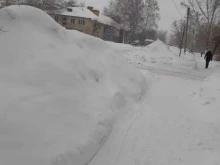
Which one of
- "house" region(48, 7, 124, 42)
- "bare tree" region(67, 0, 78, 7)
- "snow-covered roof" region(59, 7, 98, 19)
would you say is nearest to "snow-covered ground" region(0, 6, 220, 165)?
"house" region(48, 7, 124, 42)

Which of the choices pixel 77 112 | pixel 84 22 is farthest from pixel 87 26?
pixel 77 112

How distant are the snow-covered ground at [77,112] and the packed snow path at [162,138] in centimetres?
2

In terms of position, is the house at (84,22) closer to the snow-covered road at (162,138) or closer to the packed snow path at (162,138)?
the snow-covered road at (162,138)

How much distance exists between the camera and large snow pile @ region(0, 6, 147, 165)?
409 centimetres

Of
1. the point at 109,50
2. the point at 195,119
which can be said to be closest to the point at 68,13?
the point at 109,50

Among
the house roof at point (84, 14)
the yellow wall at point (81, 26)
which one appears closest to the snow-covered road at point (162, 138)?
the yellow wall at point (81, 26)

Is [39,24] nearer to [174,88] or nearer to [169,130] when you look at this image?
[169,130]

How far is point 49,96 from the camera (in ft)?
16.8

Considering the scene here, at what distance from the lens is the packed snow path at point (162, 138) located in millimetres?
5102

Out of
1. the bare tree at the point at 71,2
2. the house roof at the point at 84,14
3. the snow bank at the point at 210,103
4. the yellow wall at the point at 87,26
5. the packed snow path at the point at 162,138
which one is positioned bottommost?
the packed snow path at the point at 162,138

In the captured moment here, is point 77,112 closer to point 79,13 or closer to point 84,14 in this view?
point 84,14

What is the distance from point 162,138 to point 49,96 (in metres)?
2.72

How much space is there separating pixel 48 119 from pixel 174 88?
26.4 feet

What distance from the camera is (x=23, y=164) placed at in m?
3.77
